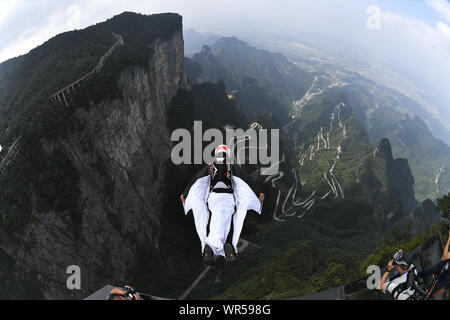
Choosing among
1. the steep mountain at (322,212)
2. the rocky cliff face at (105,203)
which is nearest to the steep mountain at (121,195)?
the rocky cliff face at (105,203)

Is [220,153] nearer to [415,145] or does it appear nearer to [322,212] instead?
[322,212]

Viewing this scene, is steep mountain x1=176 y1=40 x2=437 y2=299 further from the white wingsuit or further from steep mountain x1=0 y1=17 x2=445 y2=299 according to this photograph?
the white wingsuit

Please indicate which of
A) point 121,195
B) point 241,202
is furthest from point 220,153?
point 121,195

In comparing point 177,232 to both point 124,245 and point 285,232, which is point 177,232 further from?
point 285,232

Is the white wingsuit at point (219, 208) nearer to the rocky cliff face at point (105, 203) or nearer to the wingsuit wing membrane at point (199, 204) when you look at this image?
the wingsuit wing membrane at point (199, 204)

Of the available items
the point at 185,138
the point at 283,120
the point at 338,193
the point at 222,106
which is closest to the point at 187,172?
the point at 185,138

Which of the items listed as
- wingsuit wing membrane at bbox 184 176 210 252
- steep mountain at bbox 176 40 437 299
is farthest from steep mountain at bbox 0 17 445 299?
wingsuit wing membrane at bbox 184 176 210 252
